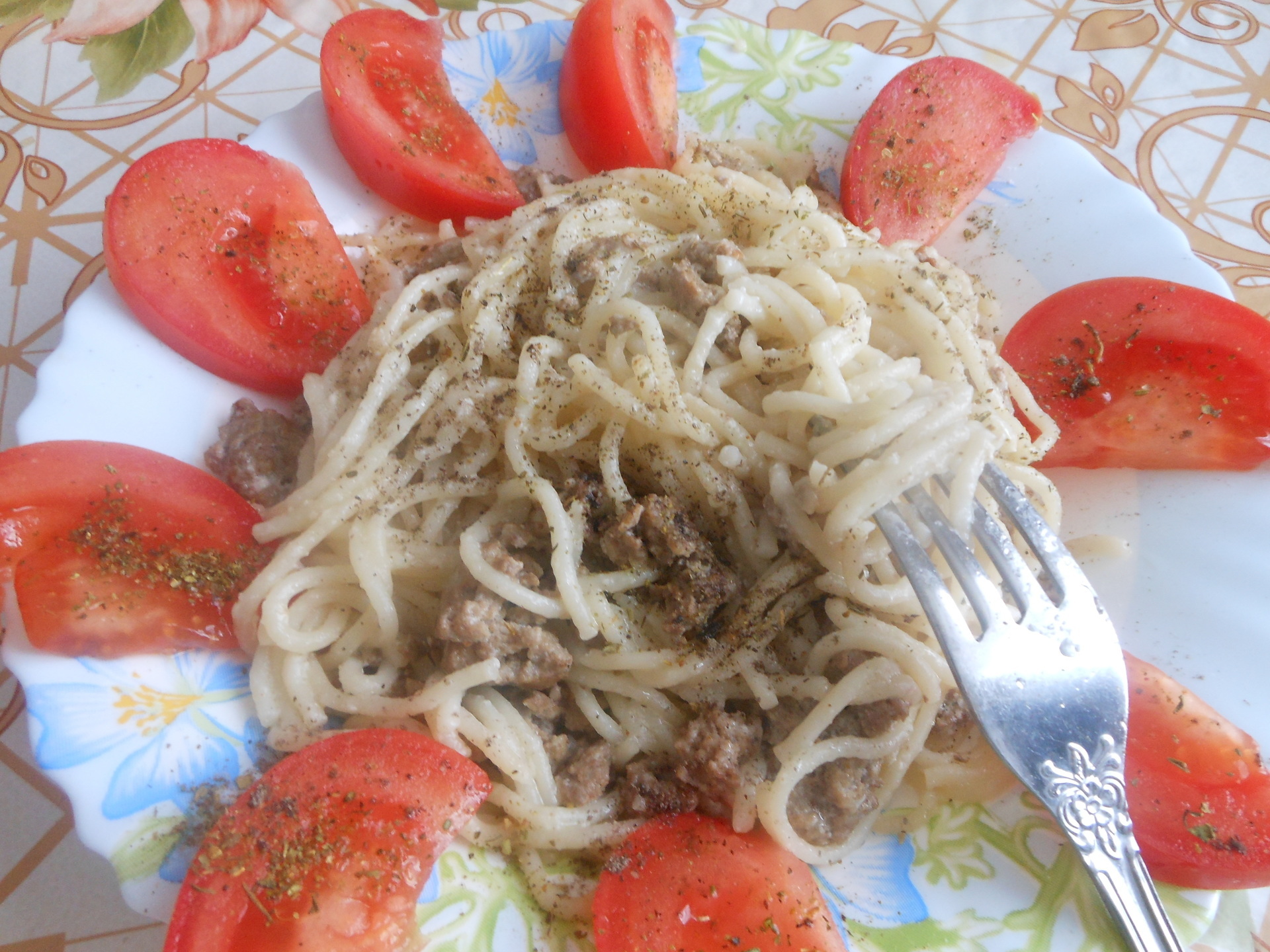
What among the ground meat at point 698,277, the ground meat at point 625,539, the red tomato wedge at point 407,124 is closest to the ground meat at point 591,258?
the ground meat at point 698,277

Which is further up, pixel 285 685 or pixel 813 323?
pixel 813 323

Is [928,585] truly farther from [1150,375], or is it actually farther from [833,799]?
[1150,375]

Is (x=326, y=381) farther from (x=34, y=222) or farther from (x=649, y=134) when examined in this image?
(x=34, y=222)

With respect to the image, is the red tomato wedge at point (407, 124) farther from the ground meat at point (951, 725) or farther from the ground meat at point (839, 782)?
the ground meat at point (951, 725)

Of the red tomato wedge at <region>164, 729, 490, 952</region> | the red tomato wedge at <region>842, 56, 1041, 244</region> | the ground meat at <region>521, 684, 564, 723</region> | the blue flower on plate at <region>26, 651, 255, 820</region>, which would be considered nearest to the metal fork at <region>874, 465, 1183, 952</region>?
the ground meat at <region>521, 684, 564, 723</region>

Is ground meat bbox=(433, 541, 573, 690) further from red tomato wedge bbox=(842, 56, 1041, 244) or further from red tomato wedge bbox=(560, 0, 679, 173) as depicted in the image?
red tomato wedge bbox=(842, 56, 1041, 244)

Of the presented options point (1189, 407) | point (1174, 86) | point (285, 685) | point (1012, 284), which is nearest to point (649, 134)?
point (1012, 284)
